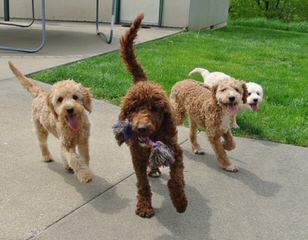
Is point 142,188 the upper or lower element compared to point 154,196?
upper

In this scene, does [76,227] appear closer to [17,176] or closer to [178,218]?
[178,218]

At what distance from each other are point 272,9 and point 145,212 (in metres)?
23.6

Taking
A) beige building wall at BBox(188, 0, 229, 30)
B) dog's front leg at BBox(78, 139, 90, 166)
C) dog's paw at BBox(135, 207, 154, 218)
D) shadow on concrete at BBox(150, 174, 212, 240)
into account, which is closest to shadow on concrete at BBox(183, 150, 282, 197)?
shadow on concrete at BBox(150, 174, 212, 240)

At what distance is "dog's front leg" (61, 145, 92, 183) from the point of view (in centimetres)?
379

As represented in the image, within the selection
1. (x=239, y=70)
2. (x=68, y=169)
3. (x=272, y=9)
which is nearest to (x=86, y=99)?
(x=68, y=169)

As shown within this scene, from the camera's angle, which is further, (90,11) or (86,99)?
(90,11)

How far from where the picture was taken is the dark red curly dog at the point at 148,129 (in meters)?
3.20

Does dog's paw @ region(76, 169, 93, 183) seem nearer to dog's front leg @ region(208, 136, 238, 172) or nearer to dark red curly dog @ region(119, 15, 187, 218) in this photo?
dark red curly dog @ region(119, 15, 187, 218)

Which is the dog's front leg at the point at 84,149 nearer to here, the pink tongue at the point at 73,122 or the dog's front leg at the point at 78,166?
the dog's front leg at the point at 78,166

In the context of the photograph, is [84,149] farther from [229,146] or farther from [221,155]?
[229,146]

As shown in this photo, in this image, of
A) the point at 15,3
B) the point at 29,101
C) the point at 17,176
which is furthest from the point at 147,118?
the point at 15,3

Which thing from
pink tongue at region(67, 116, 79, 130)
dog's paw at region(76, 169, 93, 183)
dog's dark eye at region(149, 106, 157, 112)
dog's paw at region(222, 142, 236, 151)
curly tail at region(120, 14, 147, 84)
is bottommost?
dog's paw at region(222, 142, 236, 151)

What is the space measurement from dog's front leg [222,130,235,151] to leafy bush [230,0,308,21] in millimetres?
20795

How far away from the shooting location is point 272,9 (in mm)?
25219
